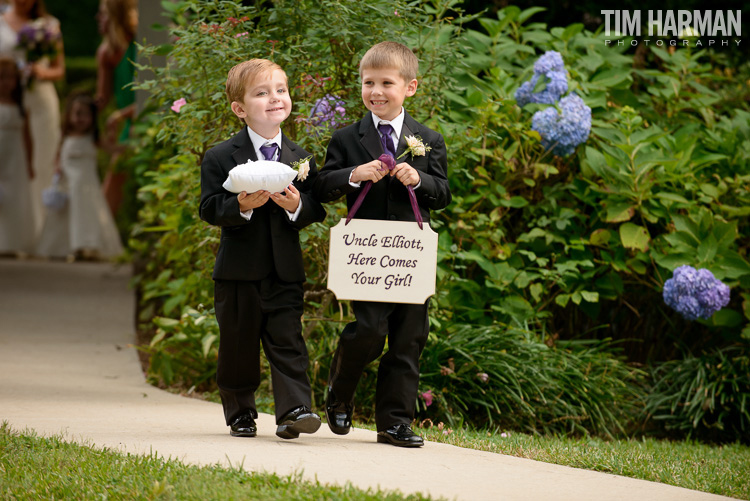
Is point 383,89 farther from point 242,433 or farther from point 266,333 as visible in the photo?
point 242,433

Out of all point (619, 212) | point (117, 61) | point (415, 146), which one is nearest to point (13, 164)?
point (117, 61)

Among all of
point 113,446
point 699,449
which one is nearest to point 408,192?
point 113,446

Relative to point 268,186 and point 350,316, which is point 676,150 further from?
point 268,186

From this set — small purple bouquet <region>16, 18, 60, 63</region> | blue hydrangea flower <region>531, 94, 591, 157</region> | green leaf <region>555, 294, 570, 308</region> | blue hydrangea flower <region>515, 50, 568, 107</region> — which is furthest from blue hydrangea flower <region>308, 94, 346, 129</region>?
small purple bouquet <region>16, 18, 60, 63</region>

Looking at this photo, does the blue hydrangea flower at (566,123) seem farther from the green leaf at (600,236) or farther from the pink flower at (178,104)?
the pink flower at (178,104)

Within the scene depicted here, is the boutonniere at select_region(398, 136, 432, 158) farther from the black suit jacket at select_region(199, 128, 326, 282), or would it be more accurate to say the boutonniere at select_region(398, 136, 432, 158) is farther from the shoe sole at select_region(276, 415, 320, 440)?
the shoe sole at select_region(276, 415, 320, 440)

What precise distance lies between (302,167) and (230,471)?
3.95ft

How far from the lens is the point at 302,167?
12.7ft

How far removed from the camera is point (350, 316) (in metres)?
5.31

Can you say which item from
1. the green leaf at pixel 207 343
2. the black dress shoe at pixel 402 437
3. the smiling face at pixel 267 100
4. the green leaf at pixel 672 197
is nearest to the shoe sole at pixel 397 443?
the black dress shoe at pixel 402 437

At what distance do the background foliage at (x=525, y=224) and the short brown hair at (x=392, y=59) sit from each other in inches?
37.2

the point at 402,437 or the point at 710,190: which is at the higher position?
the point at 710,190

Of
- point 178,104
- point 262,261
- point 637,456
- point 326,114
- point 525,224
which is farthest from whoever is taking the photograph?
point 525,224

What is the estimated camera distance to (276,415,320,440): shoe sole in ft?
12.5
